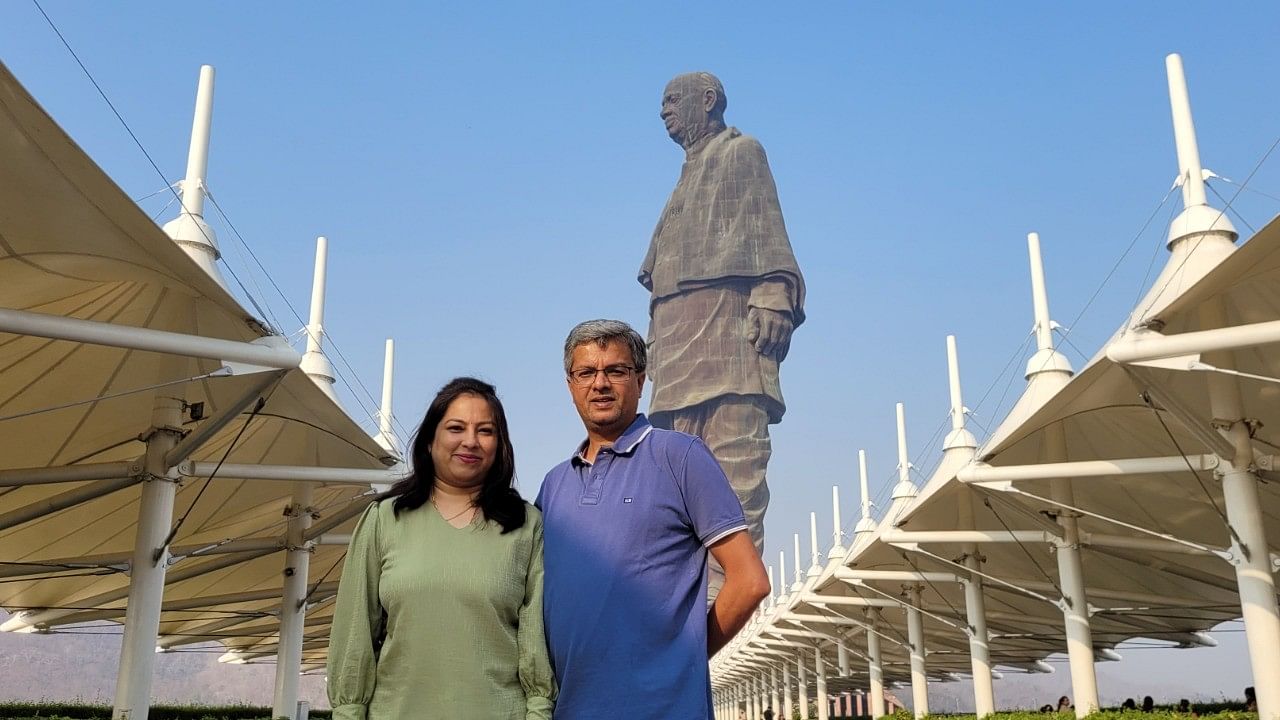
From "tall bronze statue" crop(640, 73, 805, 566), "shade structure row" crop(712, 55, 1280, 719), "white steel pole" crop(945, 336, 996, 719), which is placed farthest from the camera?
"tall bronze statue" crop(640, 73, 805, 566)

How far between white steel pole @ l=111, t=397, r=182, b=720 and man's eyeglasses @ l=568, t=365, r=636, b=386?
485 inches

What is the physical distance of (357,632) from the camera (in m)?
3.87

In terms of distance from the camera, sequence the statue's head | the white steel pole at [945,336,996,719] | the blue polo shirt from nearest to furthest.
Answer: the blue polo shirt < the white steel pole at [945,336,996,719] < the statue's head

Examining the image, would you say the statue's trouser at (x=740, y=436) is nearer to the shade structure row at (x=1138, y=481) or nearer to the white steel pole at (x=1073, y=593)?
the shade structure row at (x=1138, y=481)

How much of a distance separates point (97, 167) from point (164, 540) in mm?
Result: 7013

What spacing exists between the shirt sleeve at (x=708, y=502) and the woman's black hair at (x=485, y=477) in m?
0.58

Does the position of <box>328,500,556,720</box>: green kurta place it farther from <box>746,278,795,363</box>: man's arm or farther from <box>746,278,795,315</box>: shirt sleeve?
<box>746,278,795,315</box>: shirt sleeve

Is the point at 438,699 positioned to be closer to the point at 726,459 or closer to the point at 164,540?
the point at 164,540

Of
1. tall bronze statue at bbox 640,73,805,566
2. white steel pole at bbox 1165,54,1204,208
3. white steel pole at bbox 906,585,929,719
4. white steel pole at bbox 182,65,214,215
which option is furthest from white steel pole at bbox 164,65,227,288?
tall bronze statue at bbox 640,73,805,566

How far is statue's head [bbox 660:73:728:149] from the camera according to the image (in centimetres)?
9175

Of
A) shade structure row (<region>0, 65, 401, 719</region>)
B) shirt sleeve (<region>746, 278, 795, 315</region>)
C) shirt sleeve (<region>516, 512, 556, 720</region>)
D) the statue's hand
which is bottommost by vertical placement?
shirt sleeve (<region>516, 512, 556, 720</region>)

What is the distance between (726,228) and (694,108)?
10380 mm

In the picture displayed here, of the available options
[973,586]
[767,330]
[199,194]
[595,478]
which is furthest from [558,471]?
[767,330]

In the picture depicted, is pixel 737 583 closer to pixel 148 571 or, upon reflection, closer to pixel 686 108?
pixel 148 571
